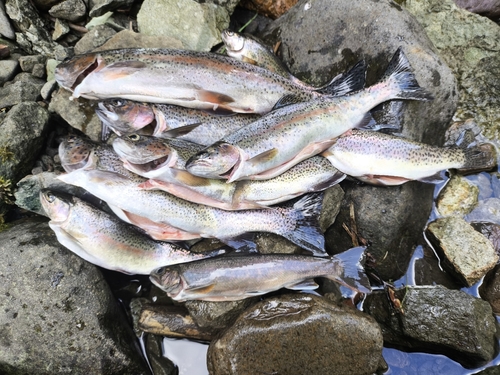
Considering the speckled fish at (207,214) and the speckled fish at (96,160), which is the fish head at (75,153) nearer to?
the speckled fish at (96,160)

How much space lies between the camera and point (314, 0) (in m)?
4.68

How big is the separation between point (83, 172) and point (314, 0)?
124 inches

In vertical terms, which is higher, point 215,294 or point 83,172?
point 83,172

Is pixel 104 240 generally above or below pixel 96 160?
below

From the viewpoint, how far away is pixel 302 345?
144 inches

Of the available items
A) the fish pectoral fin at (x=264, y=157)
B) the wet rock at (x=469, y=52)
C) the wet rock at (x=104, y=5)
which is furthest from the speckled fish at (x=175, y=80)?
the wet rock at (x=469, y=52)

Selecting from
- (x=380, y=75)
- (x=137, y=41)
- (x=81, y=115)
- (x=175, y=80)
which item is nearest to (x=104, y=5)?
(x=137, y=41)

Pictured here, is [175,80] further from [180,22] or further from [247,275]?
[247,275]

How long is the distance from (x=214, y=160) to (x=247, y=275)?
1.15 meters

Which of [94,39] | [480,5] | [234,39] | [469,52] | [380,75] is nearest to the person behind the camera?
[380,75]

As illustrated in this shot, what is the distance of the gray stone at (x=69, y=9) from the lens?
196 inches

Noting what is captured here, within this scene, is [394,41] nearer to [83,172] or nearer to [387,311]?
[387,311]

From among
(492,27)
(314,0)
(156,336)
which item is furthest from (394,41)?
(156,336)

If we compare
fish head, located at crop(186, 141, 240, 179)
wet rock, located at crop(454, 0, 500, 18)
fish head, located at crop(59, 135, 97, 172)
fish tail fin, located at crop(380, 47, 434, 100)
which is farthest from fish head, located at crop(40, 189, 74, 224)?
wet rock, located at crop(454, 0, 500, 18)
